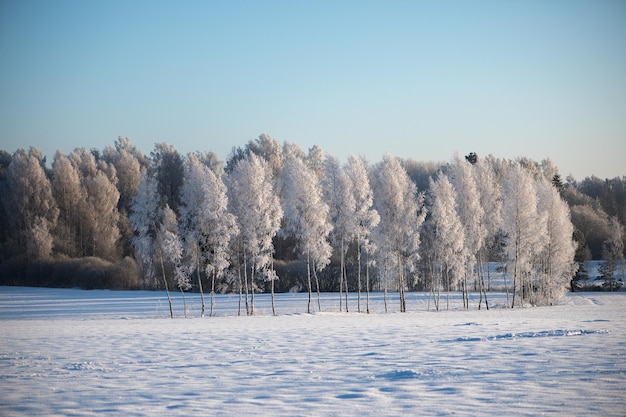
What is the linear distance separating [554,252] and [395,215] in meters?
15.2

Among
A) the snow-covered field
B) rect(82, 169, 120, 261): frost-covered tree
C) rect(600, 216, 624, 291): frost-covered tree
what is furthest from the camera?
rect(82, 169, 120, 261): frost-covered tree

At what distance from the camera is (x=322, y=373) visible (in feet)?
39.0

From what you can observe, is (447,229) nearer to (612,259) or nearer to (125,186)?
(612,259)

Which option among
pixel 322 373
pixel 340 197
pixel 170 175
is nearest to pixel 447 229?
pixel 340 197

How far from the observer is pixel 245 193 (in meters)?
38.0

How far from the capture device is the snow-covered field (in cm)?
902

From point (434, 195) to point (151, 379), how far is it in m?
33.1

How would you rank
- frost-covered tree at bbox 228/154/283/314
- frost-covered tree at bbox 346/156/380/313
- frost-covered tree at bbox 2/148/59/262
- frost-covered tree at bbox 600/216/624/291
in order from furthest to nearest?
frost-covered tree at bbox 2/148/59/262 < frost-covered tree at bbox 600/216/624/291 < frost-covered tree at bbox 346/156/380/313 < frost-covered tree at bbox 228/154/283/314

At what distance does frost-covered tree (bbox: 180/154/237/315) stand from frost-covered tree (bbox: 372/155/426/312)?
38.3 feet

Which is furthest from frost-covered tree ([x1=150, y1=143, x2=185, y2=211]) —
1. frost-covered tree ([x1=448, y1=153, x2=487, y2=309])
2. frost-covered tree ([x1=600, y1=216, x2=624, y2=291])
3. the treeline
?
frost-covered tree ([x1=600, y1=216, x2=624, y2=291])

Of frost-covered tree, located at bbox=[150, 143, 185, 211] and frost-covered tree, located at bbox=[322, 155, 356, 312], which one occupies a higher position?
frost-covered tree, located at bbox=[150, 143, 185, 211]

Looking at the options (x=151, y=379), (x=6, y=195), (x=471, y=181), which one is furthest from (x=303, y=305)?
(x=6, y=195)

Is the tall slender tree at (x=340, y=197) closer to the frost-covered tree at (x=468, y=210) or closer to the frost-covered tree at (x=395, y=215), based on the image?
the frost-covered tree at (x=395, y=215)

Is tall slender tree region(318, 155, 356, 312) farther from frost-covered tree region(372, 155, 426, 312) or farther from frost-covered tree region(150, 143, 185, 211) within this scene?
frost-covered tree region(150, 143, 185, 211)
